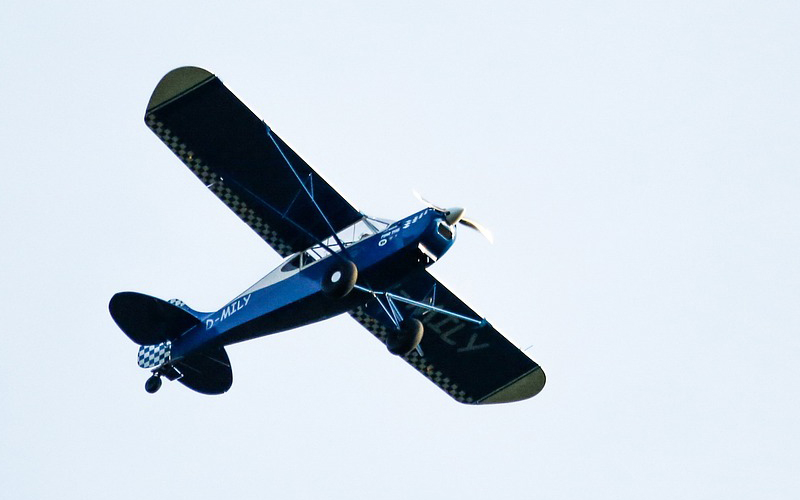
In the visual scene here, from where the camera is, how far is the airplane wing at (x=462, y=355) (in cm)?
2352

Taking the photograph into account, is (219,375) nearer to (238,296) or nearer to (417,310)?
(238,296)

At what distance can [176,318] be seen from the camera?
919 inches

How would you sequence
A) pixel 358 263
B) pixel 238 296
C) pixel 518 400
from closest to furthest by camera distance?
pixel 358 263, pixel 238 296, pixel 518 400

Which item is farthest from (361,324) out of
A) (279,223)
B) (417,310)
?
(279,223)

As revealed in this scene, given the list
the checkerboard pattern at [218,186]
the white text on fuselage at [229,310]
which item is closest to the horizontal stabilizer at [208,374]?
the white text on fuselage at [229,310]

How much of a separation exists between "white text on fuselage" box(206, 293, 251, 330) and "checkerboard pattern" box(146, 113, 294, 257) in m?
0.93

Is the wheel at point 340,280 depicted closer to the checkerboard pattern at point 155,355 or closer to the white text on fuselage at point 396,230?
the white text on fuselage at point 396,230

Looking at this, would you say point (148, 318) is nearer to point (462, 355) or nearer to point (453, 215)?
point (462, 355)

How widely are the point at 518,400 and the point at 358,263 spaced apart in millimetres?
4895

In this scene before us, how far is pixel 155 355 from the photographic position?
923 inches

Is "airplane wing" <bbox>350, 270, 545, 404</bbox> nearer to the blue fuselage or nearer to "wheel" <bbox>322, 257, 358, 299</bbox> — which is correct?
the blue fuselage

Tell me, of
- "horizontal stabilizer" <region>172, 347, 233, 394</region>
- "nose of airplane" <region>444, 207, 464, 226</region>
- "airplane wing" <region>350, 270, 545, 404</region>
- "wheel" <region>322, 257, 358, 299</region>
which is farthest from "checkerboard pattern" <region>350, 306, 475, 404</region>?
"nose of airplane" <region>444, 207, 464, 226</region>

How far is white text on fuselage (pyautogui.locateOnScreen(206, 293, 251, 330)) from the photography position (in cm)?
2294

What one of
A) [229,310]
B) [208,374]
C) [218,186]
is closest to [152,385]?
[208,374]
